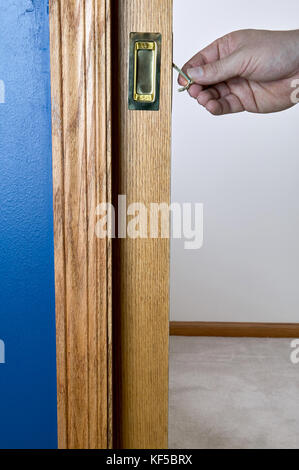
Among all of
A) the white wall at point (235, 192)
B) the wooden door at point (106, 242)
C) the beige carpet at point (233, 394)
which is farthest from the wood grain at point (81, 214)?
the white wall at point (235, 192)

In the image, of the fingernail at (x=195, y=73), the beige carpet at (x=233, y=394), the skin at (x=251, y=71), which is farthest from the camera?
the beige carpet at (x=233, y=394)

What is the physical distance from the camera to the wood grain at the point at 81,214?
0.63m

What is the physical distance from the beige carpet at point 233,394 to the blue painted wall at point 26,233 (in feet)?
3.97

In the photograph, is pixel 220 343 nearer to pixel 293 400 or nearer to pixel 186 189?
pixel 293 400

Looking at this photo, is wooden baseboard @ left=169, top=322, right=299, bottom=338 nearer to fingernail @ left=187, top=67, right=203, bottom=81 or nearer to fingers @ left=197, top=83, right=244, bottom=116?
fingers @ left=197, top=83, right=244, bottom=116

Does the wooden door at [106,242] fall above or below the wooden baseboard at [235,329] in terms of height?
above

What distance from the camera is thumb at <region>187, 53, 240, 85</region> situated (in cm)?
83

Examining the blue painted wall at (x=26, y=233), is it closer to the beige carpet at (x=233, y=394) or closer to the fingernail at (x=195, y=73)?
the fingernail at (x=195, y=73)

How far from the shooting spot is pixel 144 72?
0.65 m

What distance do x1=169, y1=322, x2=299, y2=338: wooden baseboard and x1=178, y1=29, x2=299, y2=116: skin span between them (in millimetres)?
1848

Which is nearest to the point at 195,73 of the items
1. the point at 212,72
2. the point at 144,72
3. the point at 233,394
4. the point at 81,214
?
the point at 212,72

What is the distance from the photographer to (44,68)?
66cm

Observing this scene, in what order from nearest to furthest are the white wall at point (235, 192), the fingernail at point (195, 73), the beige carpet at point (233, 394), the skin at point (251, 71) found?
the fingernail at point (195, 73)
the skin at point (251, 71)
the beige carpet at point (233, 394)
the white wall at point (235, 192)
